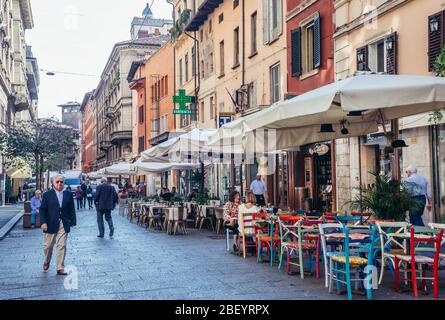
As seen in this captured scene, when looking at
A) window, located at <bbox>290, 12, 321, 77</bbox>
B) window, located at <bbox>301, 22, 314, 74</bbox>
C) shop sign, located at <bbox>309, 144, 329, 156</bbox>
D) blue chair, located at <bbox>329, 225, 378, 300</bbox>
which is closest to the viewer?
blue chair, located at <bbox>329, 225, 378, 300</bbox>

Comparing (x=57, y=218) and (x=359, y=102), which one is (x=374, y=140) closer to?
(x=359, y=102)

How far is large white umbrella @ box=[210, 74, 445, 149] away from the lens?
26.1 feet

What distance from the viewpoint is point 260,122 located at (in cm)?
1066

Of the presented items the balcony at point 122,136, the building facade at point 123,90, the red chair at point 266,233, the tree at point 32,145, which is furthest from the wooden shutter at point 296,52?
the balcony at point 122,136

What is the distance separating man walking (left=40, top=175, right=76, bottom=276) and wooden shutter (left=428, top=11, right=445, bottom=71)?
28.2ft

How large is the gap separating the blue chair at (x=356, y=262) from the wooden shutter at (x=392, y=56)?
8.00m

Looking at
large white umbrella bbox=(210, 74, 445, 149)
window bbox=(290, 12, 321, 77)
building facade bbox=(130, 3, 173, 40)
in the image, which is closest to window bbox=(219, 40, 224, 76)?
window bbox=(290, 12, 321, 77)

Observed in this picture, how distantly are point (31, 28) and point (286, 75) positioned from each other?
48.9 meters

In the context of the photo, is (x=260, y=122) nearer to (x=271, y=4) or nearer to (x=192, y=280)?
(x=192, y=280)

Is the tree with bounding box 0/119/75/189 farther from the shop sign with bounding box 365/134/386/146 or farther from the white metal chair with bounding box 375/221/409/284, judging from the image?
the white metal chair with bounding box 375/221/409/284

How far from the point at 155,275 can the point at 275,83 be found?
1595 centimetres

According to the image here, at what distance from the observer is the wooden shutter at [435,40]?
13.3 metres
